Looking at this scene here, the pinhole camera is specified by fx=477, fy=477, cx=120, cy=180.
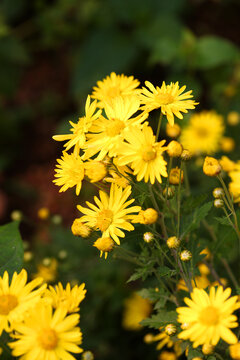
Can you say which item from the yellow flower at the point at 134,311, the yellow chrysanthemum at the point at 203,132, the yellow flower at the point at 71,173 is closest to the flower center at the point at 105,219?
the yellow flower at the point at 71,173

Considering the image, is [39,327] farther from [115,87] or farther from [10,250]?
[115,87]

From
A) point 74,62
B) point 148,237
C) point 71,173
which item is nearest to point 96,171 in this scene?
point 71,173

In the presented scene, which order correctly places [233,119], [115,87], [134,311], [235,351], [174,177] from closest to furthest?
1. [235,351]
2. [174,177]
3. [115,87]
4. [134,311]
5. [233,119]

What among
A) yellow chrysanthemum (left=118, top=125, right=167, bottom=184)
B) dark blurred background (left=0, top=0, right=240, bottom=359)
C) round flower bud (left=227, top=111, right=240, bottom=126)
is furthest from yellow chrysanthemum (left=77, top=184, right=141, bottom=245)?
dark blurred background (left=0, top=0, right=240, bottom=359)

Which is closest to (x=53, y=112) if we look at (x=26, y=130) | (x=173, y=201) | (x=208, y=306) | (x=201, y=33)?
(x=26, y=130)

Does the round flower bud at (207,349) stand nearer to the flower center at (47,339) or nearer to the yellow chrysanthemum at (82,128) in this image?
the flower center at (47,339)

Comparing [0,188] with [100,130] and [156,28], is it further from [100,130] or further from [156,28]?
[100,130]
